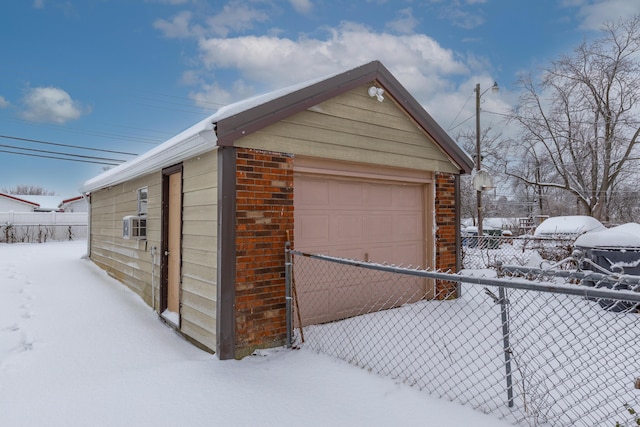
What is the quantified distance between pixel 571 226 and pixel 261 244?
1282cm

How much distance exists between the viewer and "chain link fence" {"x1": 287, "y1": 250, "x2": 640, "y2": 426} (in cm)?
247

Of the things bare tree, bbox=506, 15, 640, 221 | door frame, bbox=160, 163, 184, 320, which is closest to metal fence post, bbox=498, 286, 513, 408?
door frame, bbox=160, 163, 184, 320

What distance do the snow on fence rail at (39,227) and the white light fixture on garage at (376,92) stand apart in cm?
2221

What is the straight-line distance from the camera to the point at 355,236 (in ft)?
17.1

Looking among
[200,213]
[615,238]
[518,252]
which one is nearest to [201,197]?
[200,213]

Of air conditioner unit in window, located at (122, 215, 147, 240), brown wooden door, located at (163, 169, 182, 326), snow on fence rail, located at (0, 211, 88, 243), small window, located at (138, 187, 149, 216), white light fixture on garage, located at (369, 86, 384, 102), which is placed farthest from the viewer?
snow on fence rail, located at (0, 211, 88, 243)

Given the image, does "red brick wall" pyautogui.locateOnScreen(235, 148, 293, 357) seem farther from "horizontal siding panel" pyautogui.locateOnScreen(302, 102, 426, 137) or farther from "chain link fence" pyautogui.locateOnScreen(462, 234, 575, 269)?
"chain link fence" pyautogui.locateOnScreen(462, 234, 575, 269)

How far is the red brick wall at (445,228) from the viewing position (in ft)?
19.7

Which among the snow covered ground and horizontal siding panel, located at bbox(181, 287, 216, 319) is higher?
horizontal siding panel, located at bbox(181, 287, 216, 319)

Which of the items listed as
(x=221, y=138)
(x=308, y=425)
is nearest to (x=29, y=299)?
(x=221, y=138)

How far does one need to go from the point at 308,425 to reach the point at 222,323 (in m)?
1.55

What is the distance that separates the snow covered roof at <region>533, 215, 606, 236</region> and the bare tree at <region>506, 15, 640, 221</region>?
5683mm

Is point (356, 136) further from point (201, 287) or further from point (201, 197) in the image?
point (201, 287)

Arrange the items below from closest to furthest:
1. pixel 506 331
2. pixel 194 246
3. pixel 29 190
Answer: pixel 506 331 → pixel 194 246 → pixel 29 190
